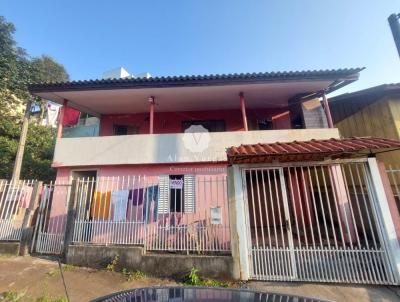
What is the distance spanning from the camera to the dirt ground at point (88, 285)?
4309mm

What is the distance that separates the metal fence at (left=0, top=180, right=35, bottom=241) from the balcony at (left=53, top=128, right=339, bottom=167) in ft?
4.58

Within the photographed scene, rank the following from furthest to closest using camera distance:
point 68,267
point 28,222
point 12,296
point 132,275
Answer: point 28,222 < point 68,267 < point 132,275 < point 12,296

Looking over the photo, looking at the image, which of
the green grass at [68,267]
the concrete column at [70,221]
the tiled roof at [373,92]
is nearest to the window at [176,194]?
the concrete column at [70,221]

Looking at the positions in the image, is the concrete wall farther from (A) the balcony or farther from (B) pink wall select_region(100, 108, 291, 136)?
(B) pink wall select_region(100, 108, 291, 136)

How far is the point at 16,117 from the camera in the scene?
16.9 metres

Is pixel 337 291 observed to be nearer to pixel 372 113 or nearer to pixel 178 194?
pixel 178 194

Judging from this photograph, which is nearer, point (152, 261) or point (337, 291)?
point (337, 291)

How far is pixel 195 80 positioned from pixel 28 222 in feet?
24.5

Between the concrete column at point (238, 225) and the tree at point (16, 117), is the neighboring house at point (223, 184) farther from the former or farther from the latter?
the tree at point (16, 117)

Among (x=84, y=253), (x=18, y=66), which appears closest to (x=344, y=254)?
(x=84, y=253)

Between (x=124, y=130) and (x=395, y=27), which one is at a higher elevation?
(x=395, y=27)

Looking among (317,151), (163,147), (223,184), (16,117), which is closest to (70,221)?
(163,147)

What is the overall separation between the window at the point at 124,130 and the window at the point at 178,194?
442cm

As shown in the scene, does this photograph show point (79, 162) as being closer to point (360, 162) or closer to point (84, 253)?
point (84, 253)
